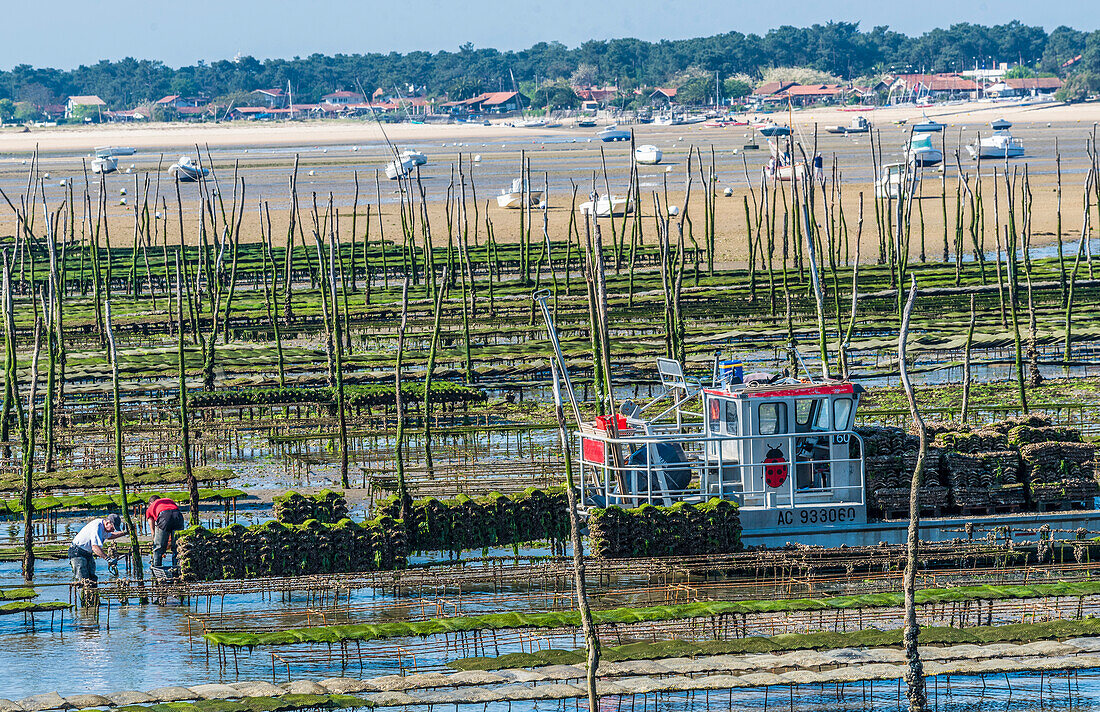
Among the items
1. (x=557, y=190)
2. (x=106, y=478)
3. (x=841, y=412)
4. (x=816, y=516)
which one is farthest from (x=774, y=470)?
(x=557, y=190)

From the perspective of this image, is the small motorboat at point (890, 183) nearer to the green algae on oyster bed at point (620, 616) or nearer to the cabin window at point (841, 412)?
the cabin window at point (841, 412)

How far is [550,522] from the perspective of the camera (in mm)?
34500

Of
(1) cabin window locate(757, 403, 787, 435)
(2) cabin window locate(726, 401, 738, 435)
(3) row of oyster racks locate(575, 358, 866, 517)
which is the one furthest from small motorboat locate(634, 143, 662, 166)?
(1) cabin window locate(757, 403, 787, 435)

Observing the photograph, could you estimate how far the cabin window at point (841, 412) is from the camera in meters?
32.4

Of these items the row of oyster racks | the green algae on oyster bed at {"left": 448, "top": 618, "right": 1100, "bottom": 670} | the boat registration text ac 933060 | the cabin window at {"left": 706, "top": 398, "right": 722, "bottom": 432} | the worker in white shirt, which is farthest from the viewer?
the cabin window at {"left": 706, "top": 398, "right": 722, "bottom": 432}

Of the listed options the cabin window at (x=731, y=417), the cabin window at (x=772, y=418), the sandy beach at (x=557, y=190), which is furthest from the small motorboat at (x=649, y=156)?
the cabin window at (x=772, y=418)

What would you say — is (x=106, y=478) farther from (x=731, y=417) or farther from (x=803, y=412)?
(x=803, y=412)

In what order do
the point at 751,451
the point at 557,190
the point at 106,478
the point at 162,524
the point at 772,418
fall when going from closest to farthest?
1. the point at 772,418
2. the point at 751,451
3. the point at 162,524
4. the point at 106,478
5. the point at 557,190

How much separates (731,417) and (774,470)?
4.79 feet

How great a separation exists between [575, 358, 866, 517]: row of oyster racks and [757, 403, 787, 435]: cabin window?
0.02 meters

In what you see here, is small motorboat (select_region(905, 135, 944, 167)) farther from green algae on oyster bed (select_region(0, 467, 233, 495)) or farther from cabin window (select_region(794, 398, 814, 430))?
cabin window (select_region(794, 398, 814, 430))

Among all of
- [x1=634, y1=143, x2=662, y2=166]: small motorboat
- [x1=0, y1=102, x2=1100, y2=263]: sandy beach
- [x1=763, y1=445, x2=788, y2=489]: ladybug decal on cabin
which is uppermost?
[x1=634, y1=143, x2=662, y2=166]: small motorboat

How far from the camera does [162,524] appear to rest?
3284 centimetres

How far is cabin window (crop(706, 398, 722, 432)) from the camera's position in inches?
1302
